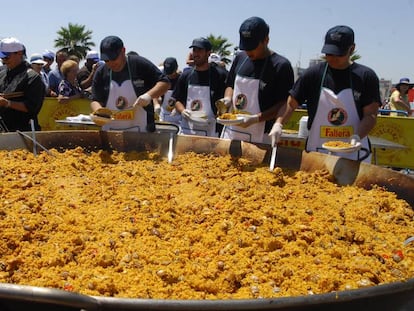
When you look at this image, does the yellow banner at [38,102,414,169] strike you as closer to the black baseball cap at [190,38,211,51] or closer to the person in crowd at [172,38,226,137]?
the person in crowd at [172,38,226,137]

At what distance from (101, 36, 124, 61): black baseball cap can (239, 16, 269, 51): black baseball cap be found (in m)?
1.11

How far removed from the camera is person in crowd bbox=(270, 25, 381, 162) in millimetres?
3201

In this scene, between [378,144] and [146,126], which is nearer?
[146,126]

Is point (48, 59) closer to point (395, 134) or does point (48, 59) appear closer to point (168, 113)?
point (168, 113)

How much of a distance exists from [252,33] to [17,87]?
273 cm

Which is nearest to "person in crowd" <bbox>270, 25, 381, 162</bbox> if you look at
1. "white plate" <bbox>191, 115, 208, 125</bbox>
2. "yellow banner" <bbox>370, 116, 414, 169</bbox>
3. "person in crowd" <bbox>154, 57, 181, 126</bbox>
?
"white plate" <bbox>191, 115, 208, 125</bbox>

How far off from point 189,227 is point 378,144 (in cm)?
379

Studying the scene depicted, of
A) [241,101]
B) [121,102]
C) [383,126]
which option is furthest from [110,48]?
[383,126]

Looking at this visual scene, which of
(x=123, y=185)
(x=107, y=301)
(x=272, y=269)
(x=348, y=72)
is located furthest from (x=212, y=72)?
(x=107, y=301)

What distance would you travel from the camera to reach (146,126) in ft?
13.7

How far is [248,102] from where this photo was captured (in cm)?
389

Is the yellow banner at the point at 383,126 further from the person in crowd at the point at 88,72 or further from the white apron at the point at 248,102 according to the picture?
the white apron at the point at 248,102

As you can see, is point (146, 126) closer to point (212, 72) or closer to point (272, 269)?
point (212, 72)

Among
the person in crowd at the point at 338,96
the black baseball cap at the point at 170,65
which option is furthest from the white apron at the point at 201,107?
the black baseball cap at the point at 170,65
